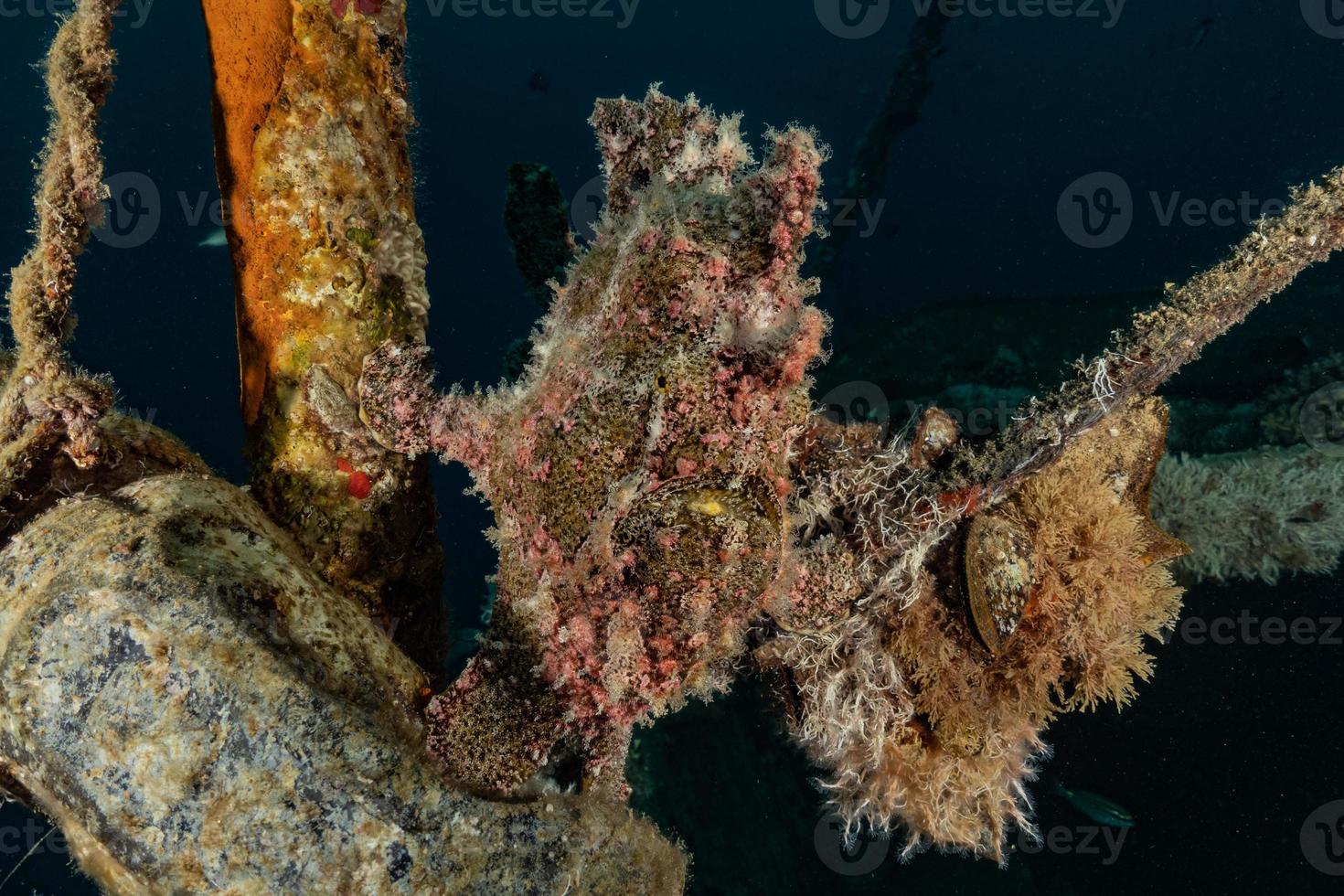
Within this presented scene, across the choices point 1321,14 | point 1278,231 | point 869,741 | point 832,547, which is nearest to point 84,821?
point 832,547

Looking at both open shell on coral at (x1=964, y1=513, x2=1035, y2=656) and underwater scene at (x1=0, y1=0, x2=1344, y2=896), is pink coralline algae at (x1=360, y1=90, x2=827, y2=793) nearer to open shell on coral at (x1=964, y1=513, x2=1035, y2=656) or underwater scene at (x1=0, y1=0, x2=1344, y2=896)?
underwater scene at (x1=0, y1=0, x2=1344, y2=896)

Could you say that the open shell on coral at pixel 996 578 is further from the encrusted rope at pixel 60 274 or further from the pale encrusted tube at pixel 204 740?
the encrusted rope at pixel 60 274

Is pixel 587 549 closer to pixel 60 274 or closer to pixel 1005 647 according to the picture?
pixel 1005 647

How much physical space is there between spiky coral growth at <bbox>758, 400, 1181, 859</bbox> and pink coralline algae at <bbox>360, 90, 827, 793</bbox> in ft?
2.43

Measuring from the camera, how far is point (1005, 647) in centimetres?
288

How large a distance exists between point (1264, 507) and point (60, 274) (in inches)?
287

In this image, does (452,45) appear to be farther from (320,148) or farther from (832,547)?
(832,547)

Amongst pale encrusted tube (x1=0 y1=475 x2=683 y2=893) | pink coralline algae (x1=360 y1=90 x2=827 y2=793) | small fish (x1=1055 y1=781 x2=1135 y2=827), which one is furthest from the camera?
small fish (x1=1055 y1=781 x2=1135 y2=827)

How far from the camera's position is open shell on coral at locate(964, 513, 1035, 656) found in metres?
2.75

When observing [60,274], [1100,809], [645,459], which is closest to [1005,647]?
[645,459]

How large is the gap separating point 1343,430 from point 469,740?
281 inches

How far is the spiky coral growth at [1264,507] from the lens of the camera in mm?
5020

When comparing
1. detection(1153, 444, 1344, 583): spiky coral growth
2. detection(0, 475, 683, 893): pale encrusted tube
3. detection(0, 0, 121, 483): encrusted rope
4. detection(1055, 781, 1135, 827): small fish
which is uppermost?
detection(1153, 444, 1344, 583): spiky coral growth

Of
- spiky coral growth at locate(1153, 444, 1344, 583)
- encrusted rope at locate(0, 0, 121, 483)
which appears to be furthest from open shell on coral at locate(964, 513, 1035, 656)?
encrusted rope at locate(0, 0, 121, 483)
